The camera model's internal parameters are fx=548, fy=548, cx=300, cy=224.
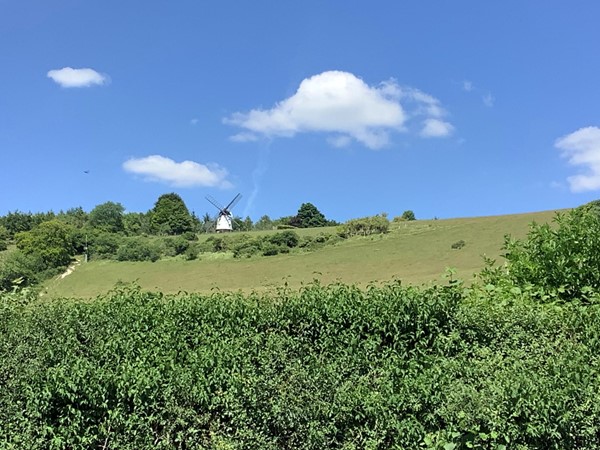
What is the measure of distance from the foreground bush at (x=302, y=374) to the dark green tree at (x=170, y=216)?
280ft

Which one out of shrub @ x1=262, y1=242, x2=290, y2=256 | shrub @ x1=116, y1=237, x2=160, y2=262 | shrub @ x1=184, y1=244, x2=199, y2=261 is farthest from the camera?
shrub @ x1=116, y1=237, x2=160, y2=262

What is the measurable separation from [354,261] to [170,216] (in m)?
53.7

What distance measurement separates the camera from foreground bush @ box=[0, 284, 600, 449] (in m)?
4.65

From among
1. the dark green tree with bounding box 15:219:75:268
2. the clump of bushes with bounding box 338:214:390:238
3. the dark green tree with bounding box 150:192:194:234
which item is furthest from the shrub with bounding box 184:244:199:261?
the dark green tree with bounding box 150:192:194:234

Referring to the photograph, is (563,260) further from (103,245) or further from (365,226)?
(103,245)

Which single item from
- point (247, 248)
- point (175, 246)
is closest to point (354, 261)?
point (247, 248)

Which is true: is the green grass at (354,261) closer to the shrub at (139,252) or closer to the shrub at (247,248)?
the shrub at (247,248)

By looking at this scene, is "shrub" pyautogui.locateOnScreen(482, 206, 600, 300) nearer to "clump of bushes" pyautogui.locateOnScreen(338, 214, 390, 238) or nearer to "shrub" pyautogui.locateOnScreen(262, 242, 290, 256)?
"shrub" pyautogui.locateOnScreen(262, 242, 290, 256)

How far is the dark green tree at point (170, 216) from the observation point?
91.4 metres

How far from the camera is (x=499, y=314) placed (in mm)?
5949

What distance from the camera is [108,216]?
90.2 meters

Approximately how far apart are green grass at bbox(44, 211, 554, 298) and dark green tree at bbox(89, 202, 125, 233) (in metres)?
27.7

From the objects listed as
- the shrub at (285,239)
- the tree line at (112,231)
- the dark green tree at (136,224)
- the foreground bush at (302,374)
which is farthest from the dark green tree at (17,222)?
the foreground bush at (302,374)

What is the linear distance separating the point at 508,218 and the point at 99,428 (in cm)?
5717
